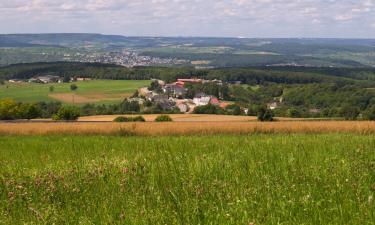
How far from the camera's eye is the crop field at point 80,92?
358 feet

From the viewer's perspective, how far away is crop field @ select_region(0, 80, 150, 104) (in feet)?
358

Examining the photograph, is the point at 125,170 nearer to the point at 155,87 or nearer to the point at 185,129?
the point at 185,129

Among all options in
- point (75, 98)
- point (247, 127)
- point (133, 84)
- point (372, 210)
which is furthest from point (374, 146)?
A: point (133, 84)

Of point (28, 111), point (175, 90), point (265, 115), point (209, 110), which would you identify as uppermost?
point (265, 115)

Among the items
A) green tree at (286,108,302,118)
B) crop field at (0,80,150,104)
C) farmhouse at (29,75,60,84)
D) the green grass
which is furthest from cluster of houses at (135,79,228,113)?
the green grass

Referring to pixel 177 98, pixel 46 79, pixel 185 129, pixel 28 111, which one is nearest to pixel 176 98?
pixel 177 98

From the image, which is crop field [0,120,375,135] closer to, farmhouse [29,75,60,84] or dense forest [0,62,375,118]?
dense forest [0,62,375,118]

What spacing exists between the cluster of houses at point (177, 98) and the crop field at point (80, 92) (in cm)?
634

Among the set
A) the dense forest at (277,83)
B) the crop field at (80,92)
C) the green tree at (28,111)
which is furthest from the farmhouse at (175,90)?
the green tree at (28,111)

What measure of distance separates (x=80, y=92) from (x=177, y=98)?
24703mm

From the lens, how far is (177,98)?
118875mm

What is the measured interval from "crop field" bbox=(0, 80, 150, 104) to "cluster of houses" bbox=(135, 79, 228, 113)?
634cm

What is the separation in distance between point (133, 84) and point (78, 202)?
13600cm

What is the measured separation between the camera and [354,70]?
17938 centimetres
